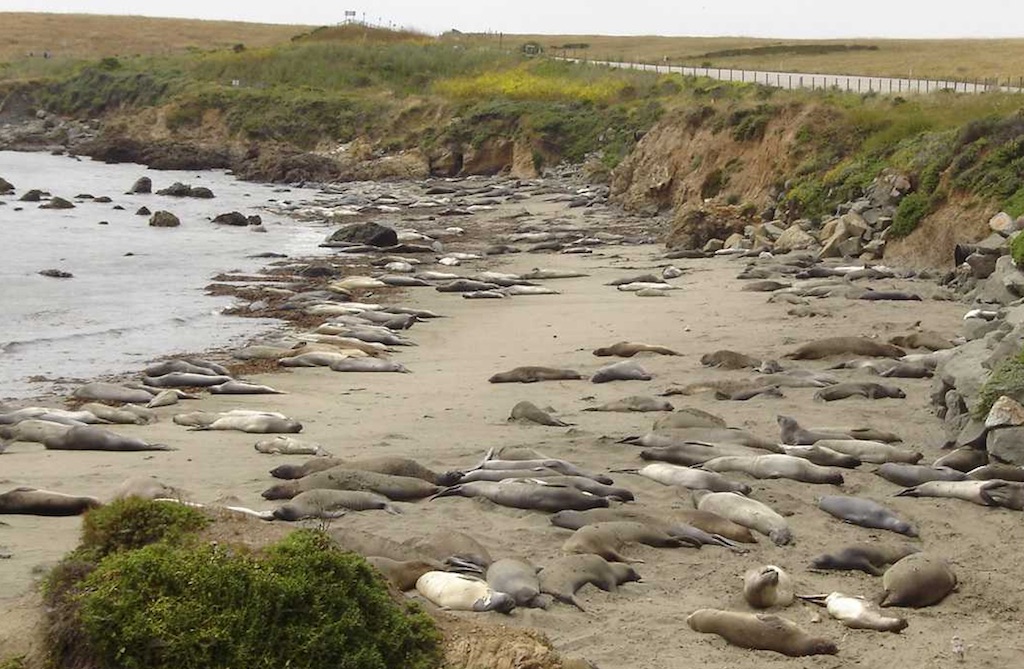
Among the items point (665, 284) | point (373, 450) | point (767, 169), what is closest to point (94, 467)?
point (373, 450)

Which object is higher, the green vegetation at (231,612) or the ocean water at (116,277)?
the green vegetation at (231,612)

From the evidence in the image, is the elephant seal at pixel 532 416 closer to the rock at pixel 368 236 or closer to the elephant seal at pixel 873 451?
the elephant seal at pixel 873 451

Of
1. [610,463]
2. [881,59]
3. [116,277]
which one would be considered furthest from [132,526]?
[881,59]

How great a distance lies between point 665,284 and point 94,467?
11.9 m

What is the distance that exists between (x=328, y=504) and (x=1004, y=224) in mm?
13432

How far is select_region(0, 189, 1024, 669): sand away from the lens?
6.10 meters

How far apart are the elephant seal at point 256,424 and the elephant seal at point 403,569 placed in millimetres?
4110

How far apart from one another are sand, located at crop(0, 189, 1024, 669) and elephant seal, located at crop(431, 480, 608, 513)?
60 millimetres

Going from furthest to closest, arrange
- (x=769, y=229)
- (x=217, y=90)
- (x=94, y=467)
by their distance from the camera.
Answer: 1. (x=217, y=90)
2. (x=769, y=229)
3. (x=94, y=467)

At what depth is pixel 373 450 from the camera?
31.9 ft

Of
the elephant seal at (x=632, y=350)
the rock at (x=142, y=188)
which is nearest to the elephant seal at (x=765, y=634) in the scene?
the elephant seal at (x=632, y=350)

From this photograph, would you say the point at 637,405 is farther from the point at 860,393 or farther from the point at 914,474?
the point at 914,474

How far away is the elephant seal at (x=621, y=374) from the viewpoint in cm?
1276

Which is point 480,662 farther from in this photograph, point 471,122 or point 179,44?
point 179,44
